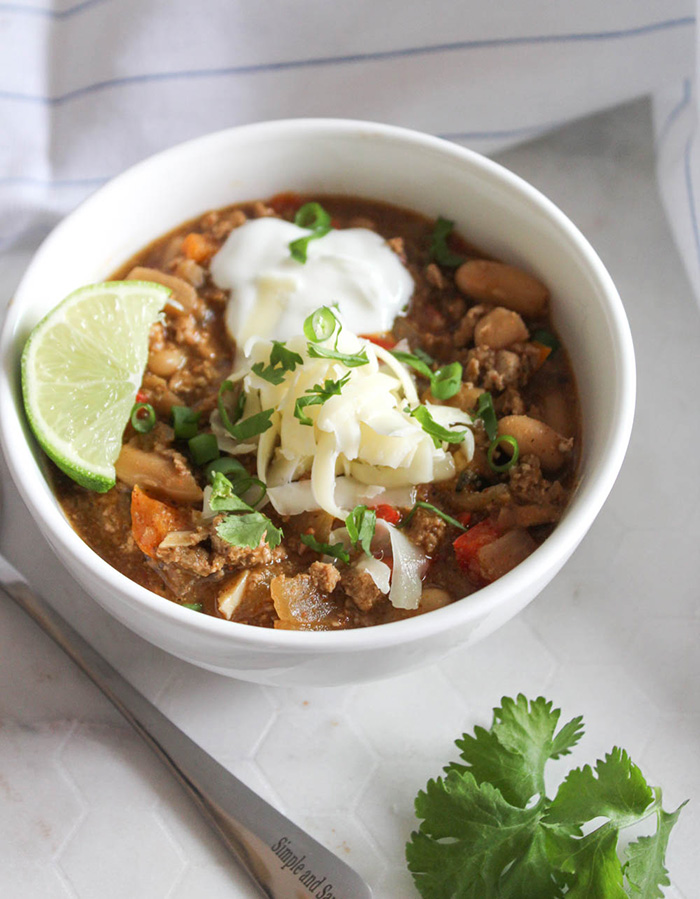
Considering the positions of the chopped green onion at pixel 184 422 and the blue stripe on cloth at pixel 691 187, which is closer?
the chopped green onion at pixel 184 422

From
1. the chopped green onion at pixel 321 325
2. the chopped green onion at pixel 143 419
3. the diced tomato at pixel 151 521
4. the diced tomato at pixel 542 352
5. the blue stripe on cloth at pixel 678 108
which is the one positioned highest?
the blue stripe on cloth at pixel 678 108

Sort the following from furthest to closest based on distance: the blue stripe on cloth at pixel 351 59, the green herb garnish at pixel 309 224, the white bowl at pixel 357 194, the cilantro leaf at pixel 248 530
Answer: the blue stripe on cloth at pixel 351 59 → the green herb garnish at pixel 309 224 → the cilantro leaf at pixel 248 530 → the white bowl at pixel 357 194

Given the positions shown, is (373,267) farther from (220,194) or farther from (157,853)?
(157,853)

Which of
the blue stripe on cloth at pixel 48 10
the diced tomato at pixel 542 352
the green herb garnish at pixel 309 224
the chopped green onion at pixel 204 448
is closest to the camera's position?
the chopped green onion at pixel 204 448

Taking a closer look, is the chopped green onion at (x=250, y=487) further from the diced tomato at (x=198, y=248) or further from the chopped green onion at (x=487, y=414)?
the diced tomato at (x=198, y=248)

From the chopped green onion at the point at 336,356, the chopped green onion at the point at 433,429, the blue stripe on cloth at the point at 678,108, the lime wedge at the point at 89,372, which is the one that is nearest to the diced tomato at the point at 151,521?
the lime wedge at the point at 89,372

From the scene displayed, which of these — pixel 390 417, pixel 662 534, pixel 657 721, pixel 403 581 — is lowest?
pixel 657 721

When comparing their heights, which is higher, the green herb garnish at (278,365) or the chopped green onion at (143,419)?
the green herb garnish at (278,365)

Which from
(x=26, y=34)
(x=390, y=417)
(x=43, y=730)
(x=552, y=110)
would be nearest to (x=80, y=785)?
(x=43, y=730)
